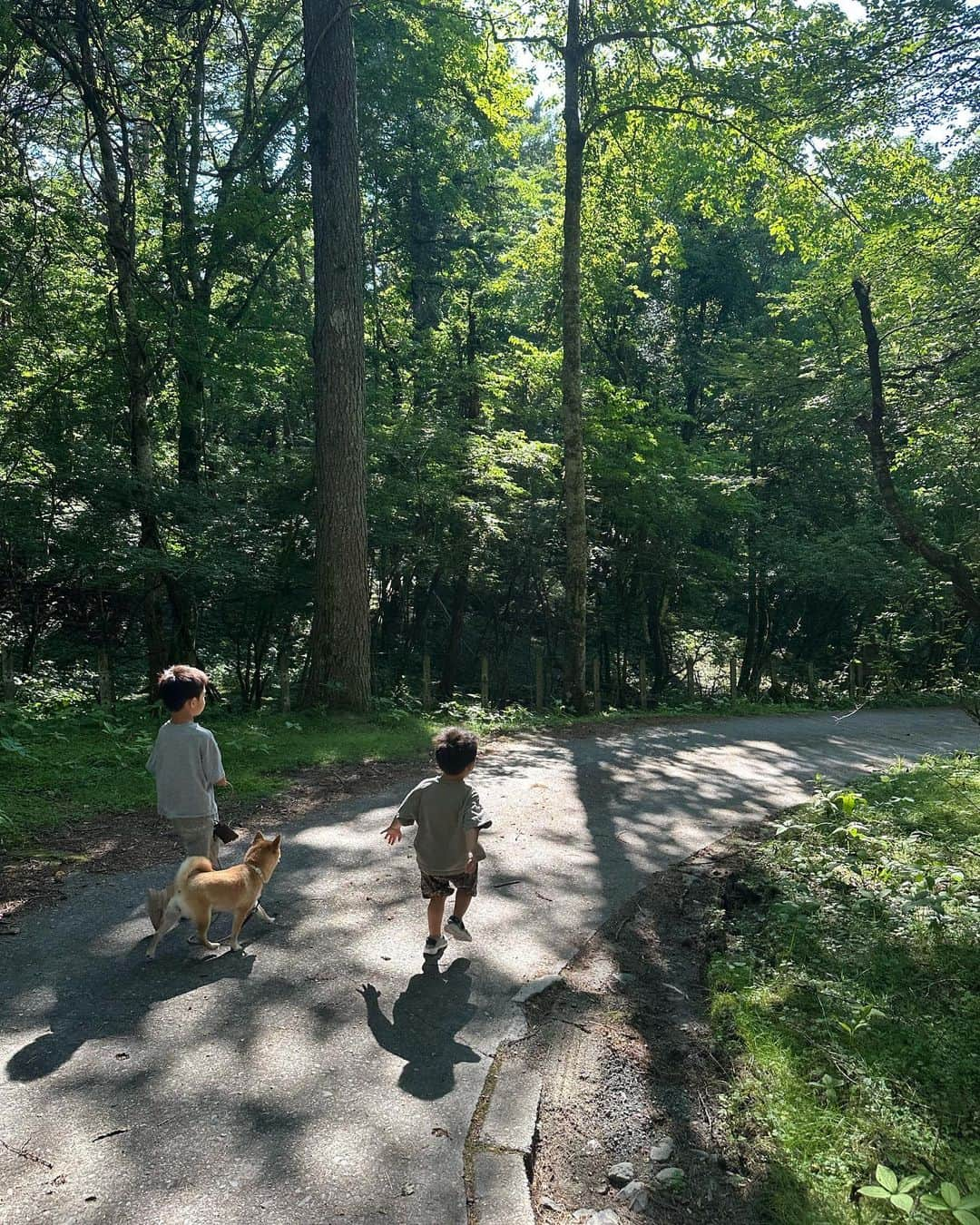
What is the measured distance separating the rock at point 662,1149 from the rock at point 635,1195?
0.17 metres

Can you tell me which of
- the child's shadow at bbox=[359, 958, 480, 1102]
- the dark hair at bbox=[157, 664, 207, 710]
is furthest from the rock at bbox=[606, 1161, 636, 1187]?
the dark hair at bbox=[157, 664, 207, 710]

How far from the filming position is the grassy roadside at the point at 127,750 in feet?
23.1

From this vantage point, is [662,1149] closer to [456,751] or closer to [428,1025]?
[428,1025]

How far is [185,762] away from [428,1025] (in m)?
2.00

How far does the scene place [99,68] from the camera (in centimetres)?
888

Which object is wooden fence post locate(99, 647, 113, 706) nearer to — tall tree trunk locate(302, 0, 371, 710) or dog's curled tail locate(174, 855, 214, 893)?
tall tree trunk locate(302, 0, 371, 710)

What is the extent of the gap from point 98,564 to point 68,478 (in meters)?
1.31

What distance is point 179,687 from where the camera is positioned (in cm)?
461

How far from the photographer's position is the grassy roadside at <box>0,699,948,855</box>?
704 centimetres

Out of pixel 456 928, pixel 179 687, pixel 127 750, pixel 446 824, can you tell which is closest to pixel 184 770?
pixel 179 687

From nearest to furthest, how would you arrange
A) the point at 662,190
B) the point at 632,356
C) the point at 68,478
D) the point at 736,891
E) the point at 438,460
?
1. the point at 736,891
2. the point at 68,478
3. the point at 438,460
4. the point at 662,190
5. the point at 632,356

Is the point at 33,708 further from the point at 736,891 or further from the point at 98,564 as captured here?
the point at 736,891

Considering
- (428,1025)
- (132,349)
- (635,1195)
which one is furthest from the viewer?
(132,349)

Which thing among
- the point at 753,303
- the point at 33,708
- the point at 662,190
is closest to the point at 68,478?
the point at 33,708
